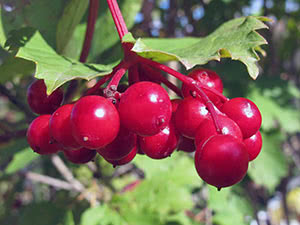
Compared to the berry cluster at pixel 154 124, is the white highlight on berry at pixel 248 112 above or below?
below

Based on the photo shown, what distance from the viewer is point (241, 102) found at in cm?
88

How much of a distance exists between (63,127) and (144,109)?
215 millimetres

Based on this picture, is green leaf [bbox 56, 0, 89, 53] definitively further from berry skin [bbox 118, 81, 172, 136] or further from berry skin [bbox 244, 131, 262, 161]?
berry skin [bbox 244, 131, 262, 161]

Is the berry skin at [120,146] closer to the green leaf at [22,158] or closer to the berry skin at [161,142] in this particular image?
the berry skin at [161,142]

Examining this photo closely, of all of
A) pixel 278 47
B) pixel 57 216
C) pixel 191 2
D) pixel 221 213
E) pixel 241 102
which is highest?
pixel 241 102

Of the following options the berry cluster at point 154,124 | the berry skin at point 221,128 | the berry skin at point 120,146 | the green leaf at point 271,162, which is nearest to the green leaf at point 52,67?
the berry cluster at point 154,124

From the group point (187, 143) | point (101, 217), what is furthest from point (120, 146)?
point (101, 217)

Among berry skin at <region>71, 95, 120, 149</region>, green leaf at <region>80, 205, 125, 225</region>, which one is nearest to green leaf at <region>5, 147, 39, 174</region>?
green leaf at <region>80, 205, 125, 225</region>

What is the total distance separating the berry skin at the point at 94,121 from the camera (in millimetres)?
771

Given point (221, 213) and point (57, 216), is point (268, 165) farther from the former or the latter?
point (57, 216)

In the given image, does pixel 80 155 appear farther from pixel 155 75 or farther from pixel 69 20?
pixel 69 20

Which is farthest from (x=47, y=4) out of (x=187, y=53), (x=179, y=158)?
(x=179, y=158)

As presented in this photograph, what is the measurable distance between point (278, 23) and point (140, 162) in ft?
5.70

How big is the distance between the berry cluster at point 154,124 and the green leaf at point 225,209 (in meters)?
1.42
